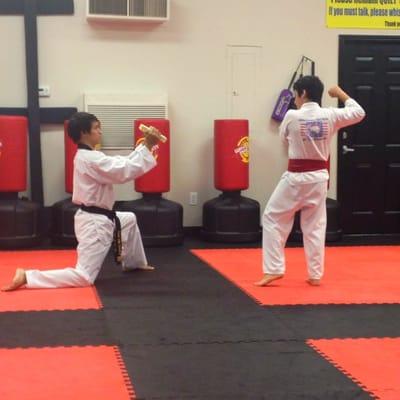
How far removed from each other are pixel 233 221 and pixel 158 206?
78cm

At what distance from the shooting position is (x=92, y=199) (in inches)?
186

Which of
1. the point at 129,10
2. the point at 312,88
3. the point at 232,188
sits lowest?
the point at 232,188

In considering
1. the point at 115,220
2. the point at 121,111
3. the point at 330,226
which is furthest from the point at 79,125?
the point at 330,226

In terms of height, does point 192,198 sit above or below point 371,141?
below

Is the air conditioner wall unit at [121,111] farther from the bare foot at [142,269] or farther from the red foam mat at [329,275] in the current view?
the bare foot at [142,269]

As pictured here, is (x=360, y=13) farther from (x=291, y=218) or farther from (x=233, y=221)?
(x=291, y=218)

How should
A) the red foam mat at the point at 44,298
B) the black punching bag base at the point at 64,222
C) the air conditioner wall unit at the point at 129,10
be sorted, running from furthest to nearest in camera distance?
the air conditioner wall unit at the point at 129,10
the black punching bag base at the point at 64,222
the red foam mat at the point at 44,298

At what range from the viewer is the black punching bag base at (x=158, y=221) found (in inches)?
266

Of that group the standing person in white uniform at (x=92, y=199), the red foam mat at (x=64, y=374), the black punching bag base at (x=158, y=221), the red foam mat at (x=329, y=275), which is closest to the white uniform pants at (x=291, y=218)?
the red foam mat at (x=329, y=275)

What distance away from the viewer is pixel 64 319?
12.8 ft

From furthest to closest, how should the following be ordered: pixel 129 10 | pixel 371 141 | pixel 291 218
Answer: pixel 371 141 < pixel 129 10 < pixel 291 218

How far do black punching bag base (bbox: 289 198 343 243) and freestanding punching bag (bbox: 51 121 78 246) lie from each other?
220 centimetres

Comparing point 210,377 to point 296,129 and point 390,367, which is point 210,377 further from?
point 296,129

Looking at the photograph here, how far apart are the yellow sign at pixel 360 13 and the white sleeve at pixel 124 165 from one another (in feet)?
12.5
